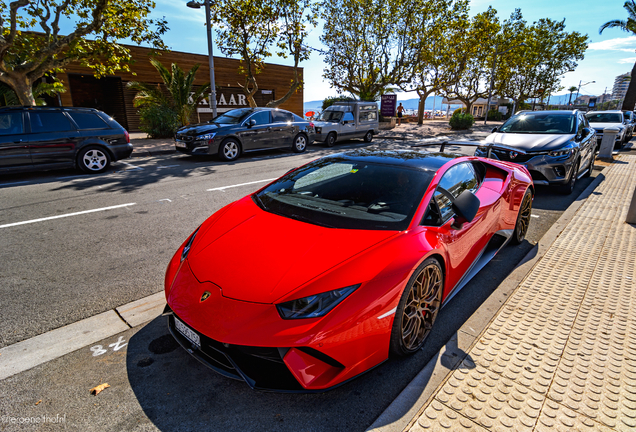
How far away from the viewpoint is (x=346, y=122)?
16.6 meters

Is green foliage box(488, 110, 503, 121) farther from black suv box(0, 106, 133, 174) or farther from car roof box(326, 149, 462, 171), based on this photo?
car roof box(326, 149, 462, 171)

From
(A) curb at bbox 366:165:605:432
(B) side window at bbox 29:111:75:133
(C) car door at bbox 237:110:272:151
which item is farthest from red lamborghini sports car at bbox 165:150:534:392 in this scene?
(C) car door at bbox 237:110:272:151

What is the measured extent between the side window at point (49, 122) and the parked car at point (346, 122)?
9368mm

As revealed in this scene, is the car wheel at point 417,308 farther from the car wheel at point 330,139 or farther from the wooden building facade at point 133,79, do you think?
the wooden building facade at point 133,79

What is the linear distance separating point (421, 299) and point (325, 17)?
27.5 metres

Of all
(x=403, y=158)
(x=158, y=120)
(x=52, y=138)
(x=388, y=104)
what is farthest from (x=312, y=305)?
(x=388, y=104)

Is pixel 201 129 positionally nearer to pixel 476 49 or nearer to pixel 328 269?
pixel 328 269

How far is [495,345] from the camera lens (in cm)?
259

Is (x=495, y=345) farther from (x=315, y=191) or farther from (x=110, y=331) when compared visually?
(x=110, y=331)

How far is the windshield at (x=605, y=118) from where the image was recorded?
15.2 metres

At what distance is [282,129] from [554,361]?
11814 millimetres

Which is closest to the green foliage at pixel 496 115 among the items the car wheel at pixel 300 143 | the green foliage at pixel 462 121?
the green foliage at pixel 462 121

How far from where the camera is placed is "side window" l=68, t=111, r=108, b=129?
8.80 meters

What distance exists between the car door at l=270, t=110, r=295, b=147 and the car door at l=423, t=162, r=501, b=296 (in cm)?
994
